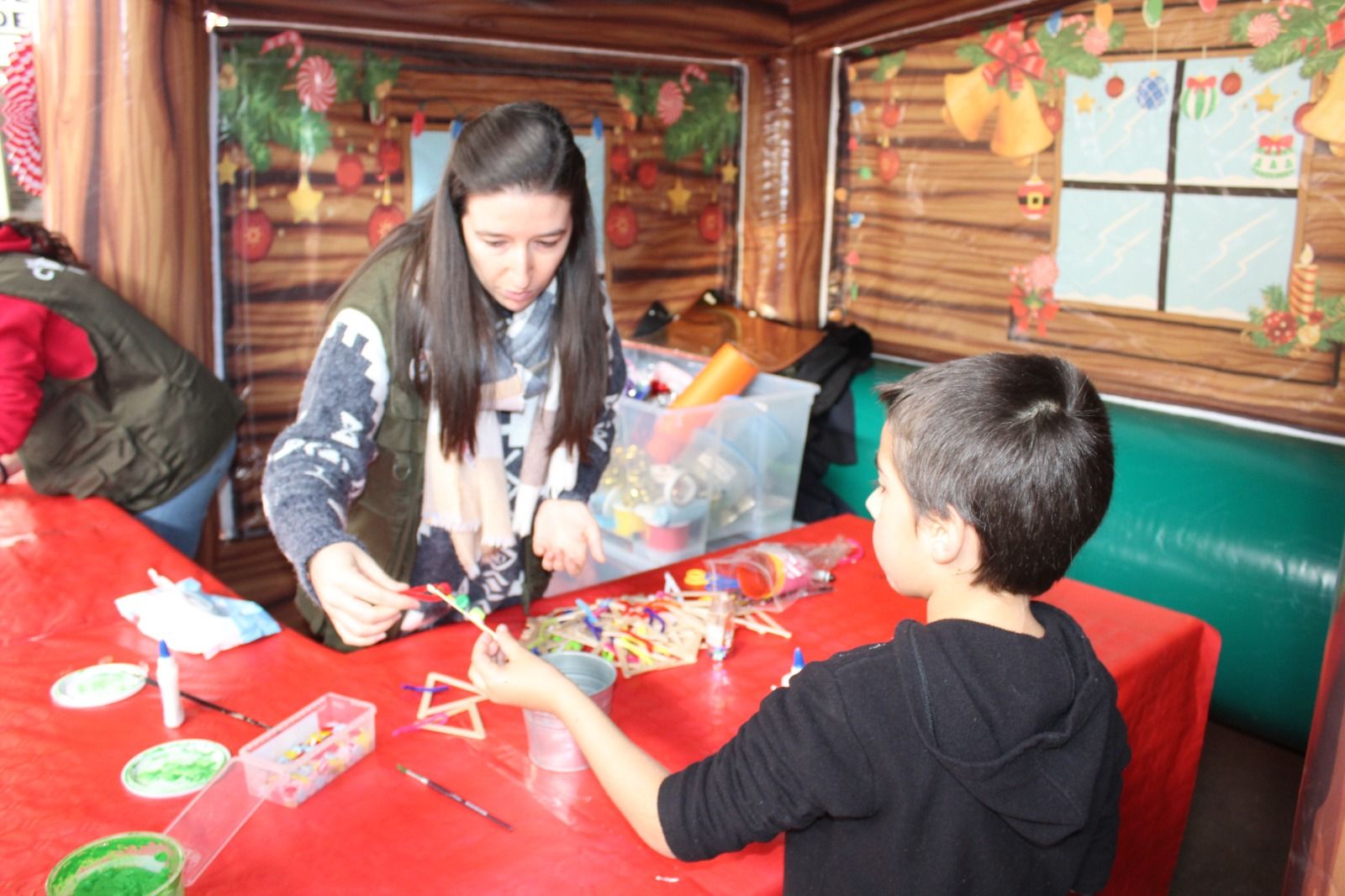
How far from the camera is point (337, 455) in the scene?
1.65 m

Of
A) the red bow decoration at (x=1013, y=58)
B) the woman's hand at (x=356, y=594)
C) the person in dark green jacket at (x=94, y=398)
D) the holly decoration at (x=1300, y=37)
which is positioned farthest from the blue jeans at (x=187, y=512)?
the holly decoration at (x=1300, y=37)

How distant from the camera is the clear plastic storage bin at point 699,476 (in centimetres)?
305

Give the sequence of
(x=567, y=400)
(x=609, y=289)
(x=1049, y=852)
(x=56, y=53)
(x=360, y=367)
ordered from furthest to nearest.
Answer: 1. (x=609, y=289)
2. (x=56, y=53)
3. (x=567, y=400)
4. (x=360, y=367)
5. (x=1049, y=852)

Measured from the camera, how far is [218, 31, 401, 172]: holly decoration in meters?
3.02

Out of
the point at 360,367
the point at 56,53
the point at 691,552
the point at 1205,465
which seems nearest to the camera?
the point at 360,367

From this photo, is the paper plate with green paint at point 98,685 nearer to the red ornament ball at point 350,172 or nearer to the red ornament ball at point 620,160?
the red ornament ball at point 350,172

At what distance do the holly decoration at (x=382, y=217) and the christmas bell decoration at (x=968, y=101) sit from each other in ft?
6.31

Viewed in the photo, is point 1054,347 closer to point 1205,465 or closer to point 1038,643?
point 1205,465

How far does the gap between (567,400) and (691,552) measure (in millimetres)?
1274

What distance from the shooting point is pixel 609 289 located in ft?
13.2

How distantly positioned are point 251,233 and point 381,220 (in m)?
0.41

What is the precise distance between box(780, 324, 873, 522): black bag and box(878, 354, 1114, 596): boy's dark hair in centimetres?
245

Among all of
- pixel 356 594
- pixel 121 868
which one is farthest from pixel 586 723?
pixel 121 868

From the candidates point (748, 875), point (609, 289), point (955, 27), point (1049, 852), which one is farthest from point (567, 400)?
point (955, 27)
